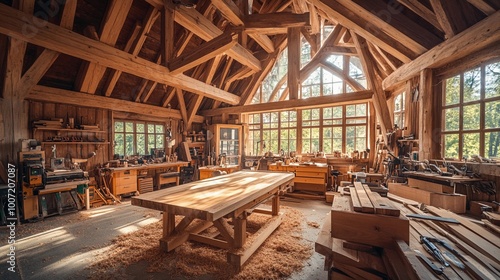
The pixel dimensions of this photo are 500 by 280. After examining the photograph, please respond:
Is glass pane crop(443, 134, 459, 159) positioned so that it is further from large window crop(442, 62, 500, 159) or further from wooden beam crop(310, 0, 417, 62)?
wooden beam crop(310, 0, 417, 62)

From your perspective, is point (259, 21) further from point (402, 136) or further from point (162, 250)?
point (162, 250)

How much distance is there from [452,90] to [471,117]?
0.55 meters

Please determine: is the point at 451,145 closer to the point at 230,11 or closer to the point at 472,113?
the point at 472,113

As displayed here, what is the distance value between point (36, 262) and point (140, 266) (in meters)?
1.43

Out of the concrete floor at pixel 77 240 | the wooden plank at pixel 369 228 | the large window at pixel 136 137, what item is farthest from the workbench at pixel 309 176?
the large window at pixel 136 137

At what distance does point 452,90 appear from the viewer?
3.27m

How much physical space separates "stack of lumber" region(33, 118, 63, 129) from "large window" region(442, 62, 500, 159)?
7969mm

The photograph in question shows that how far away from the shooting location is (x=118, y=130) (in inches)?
242

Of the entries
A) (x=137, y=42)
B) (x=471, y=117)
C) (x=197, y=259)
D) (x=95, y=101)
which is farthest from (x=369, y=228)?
(x=95, y=101)

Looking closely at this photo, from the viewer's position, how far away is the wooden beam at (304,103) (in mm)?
5748

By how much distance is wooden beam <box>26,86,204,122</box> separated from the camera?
15.1 feet

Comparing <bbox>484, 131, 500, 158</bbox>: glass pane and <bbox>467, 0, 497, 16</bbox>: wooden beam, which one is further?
<bbox>484, 131, 500, 158</bbox>: glass pane

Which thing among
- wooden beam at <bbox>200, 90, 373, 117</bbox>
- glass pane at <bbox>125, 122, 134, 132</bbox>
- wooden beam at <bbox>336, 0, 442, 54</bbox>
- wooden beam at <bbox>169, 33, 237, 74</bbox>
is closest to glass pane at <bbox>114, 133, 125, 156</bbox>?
glass pane at <bbox>125, 122, 134, 132</bbox>

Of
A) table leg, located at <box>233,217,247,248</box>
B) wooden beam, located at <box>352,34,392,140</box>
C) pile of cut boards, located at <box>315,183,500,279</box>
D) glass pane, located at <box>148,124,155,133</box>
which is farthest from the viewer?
glass pane, located at <box>148,124,155,133</box>
